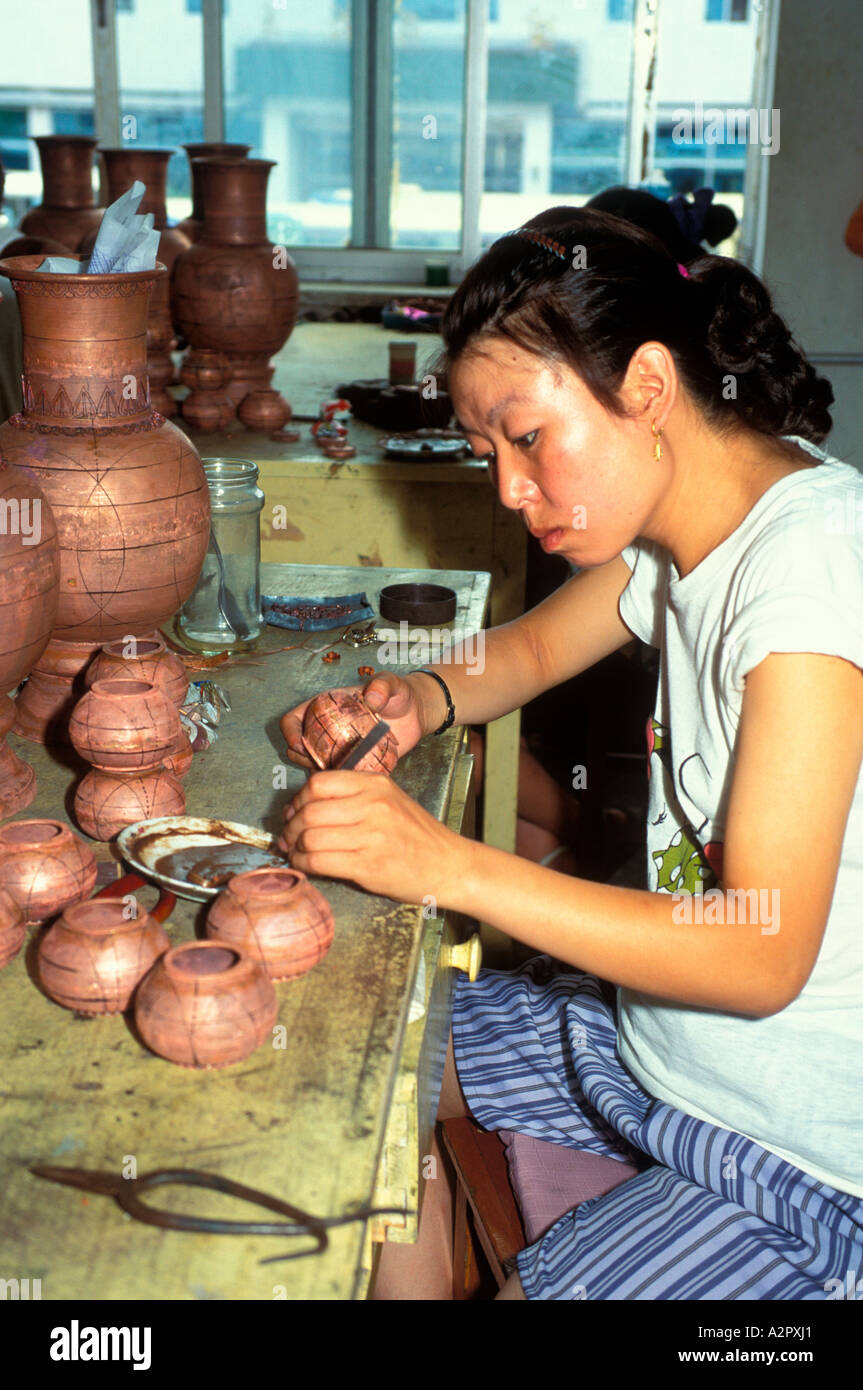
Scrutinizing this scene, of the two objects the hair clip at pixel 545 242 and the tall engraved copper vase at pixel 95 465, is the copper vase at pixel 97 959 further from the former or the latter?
the hair clip at pixel 545 242

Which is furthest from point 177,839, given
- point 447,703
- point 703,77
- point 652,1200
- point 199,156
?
point 703,77

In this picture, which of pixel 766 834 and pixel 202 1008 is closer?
pixel 202 1008

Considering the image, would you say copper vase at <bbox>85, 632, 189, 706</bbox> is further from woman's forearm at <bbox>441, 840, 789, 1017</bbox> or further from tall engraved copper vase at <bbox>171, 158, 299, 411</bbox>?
tall engraved copper vase at <bbox>171, 158, 299, 411</bbox>

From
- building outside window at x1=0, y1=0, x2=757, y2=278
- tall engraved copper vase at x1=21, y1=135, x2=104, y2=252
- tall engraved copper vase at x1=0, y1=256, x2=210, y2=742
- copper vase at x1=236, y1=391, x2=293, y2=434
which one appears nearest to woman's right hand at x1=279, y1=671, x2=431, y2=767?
tall engraved copper vase at x1=0, y1=256, x2=210, y2=742

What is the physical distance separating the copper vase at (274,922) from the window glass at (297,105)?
5.44 m

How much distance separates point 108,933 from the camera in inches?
34.6

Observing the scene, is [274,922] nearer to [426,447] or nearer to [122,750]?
[122,750]

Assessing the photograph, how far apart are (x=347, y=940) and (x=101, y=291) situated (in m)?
0.72

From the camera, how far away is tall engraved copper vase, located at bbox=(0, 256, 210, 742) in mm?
1267

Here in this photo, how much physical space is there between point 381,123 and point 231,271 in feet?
10.4

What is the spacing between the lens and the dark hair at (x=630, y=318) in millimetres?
1122

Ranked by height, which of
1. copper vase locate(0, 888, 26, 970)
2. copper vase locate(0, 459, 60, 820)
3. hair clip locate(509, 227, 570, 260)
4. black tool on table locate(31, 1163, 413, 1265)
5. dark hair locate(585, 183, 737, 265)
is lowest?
black tool on table locate(31, 1163, 413, 1265)

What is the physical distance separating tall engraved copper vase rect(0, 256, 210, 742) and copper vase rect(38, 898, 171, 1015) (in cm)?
49

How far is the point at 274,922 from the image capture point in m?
0.91
